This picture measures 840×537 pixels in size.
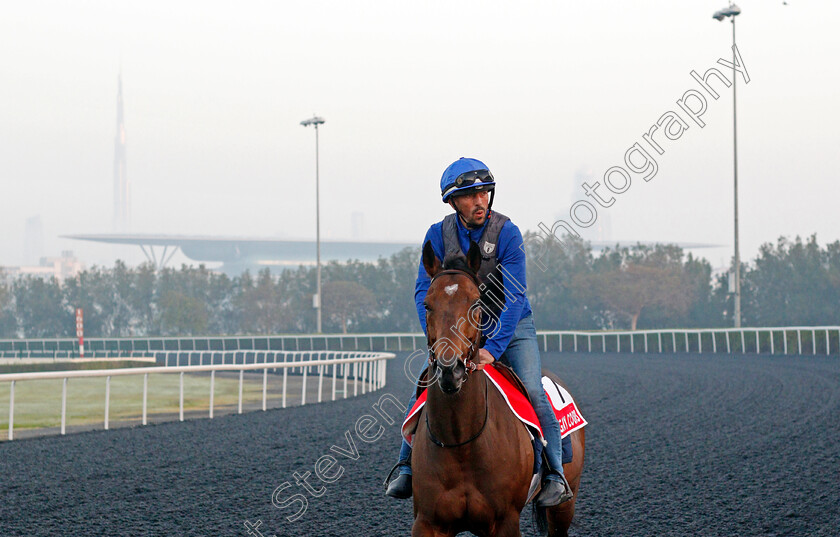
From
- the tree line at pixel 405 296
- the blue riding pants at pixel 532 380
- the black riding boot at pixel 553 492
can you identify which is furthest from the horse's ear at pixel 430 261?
the tree line at pixel 405 296

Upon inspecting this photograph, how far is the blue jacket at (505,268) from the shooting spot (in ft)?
15.1

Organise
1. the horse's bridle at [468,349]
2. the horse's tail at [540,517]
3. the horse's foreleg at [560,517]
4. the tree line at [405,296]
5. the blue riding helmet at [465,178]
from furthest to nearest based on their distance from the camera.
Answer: the tree line at [405,296], the horse's foreleg at [560,517], the horse's tail at [540,517], the blue riding helmet at [465,178], the horse's bridle at [468,349]

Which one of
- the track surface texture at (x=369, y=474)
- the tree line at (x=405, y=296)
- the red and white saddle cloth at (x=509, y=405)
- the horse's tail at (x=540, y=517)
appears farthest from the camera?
the tree line at (x=405, y=296)

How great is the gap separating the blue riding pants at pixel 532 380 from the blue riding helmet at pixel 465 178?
889 millimetres

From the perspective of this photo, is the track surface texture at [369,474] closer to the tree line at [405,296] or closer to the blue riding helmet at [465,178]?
the blue riding helmet at [465,178]

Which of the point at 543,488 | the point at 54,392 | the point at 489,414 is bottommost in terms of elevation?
the point at 54,392

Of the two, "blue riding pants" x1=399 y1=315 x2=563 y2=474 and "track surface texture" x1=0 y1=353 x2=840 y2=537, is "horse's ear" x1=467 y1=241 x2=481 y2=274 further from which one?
"track surface texture" x1=0 y1=353 x2=840 y2=537

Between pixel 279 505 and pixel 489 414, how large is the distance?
3840mm

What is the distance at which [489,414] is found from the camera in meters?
4.47

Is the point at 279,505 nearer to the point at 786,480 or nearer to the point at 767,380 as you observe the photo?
the point at 786,480

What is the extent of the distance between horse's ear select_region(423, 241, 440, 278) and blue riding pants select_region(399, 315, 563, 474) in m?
0.78

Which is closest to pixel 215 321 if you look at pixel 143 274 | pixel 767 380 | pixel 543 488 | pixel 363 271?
pixel 143 274

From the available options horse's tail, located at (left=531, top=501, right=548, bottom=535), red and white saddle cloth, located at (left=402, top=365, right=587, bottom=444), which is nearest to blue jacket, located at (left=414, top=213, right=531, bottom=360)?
red and white saddle cloth, located at (left=402, top=365, right=587, bottom=444)

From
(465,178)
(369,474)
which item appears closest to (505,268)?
(465,178)
